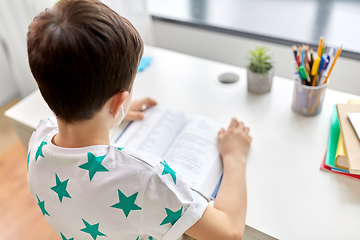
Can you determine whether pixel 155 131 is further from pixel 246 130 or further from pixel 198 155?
pixel 246 130

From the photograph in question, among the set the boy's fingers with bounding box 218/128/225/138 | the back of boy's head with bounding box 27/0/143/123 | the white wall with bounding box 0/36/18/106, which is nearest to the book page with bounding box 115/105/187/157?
the boy's fingers with bounding box 218/128/225/138

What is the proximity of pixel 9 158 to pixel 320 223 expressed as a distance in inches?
63.6

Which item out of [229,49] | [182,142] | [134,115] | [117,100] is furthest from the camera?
[229,49]

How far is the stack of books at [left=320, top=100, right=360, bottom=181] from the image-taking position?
2.41ft

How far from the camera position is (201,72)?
121cm

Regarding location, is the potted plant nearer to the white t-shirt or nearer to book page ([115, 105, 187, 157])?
book page ([115, 105, 187, 157])

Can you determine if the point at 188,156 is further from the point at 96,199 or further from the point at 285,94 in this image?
the point at 285,94

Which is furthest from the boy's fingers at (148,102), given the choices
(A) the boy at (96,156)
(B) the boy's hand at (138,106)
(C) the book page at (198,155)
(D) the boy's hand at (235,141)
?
(A) the boy at (96,156)

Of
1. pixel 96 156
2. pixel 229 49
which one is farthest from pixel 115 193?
pixel 229 49

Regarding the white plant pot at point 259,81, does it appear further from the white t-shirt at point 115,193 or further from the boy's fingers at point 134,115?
the white t-shirt at point 115,193

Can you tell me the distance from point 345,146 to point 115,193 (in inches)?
21.9

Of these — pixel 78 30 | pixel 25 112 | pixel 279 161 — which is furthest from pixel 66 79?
pixel 25 112

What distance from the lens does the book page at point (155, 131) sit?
0.87m

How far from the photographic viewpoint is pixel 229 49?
67.7 inches
